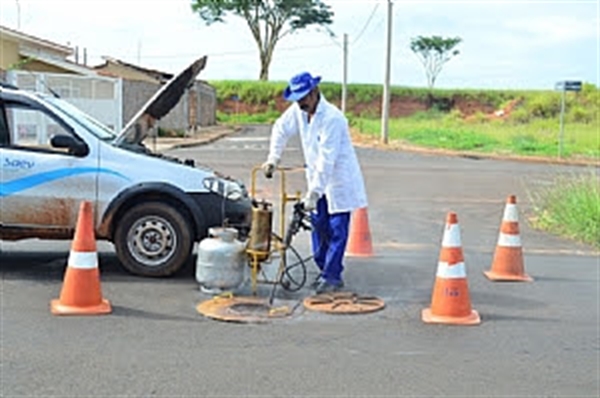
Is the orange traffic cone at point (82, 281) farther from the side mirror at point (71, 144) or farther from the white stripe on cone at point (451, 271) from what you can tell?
the white stripe on cone at point (451, 271)

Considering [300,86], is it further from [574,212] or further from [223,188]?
[574,212]

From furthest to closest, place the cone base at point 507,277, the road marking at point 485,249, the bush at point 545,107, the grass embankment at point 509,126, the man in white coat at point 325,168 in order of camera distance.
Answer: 1. the bush at point 545,107
2. the grass embankment at point 509,126
3. the road marking at point 485,249
4. the cone base at point 507,277
5. the man in white coat at point 325,168

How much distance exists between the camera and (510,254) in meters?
8.58

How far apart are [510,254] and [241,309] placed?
10.0 ft

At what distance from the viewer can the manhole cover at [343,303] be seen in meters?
7.04

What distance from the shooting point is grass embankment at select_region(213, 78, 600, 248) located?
40.9 feet

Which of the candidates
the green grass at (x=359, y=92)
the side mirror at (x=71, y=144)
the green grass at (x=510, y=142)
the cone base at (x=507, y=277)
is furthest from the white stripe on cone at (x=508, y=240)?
the green grass at (x=359, y=92)

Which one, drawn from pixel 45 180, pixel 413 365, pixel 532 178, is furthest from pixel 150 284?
pixel 532 178

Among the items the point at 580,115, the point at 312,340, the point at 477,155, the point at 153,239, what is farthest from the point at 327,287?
the point at 580,115

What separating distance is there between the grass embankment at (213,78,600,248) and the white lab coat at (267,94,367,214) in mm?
4905

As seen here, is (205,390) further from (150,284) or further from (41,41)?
(41,41)

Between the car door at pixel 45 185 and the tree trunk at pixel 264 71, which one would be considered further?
the tree trunk at pixel 264 71

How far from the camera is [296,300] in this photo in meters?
7.39

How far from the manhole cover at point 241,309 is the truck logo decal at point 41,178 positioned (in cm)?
167
